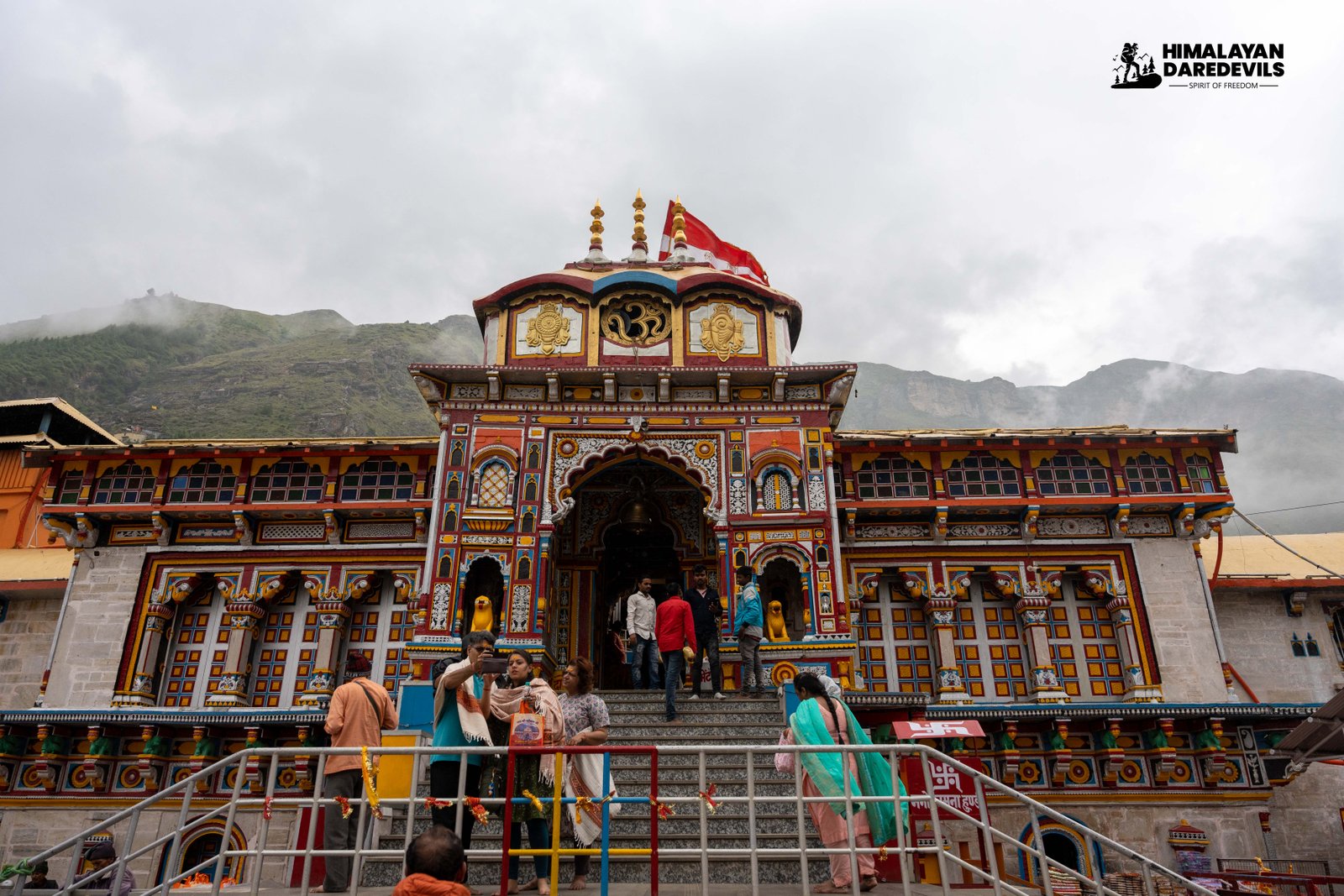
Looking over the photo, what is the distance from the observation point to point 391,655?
640 inches

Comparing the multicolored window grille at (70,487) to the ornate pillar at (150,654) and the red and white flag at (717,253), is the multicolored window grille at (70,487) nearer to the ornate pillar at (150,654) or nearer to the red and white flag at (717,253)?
the ornate pillar at (150,654)

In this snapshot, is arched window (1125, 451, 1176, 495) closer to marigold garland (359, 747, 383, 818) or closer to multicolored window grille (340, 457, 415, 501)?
multicolored window grille (340, 457, 415, 501)

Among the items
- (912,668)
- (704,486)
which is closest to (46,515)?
(704,486)

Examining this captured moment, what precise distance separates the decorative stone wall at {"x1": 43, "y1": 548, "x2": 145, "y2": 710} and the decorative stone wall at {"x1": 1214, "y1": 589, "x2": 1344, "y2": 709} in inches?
810

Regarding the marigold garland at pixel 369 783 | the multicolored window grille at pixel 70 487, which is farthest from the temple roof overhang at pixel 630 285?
the marigold garland at pixel 369 783

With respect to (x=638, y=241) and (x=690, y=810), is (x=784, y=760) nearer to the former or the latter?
(x=690, y=810)

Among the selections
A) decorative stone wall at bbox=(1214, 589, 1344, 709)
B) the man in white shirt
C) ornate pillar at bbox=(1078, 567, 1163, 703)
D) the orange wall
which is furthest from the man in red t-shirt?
the orange wall

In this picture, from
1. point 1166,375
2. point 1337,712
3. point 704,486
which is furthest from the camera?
point 1166,375

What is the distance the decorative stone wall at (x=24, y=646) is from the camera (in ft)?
54.2

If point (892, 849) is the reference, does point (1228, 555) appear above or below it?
above

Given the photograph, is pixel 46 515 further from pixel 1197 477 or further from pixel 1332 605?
pixel 1332 605

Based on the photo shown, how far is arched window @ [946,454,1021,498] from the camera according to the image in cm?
1647

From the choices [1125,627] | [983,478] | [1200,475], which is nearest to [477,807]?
[983,478]

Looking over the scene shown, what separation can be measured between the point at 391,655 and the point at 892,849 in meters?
12.9
